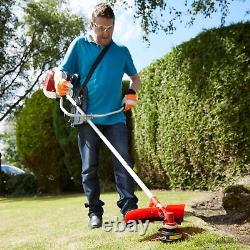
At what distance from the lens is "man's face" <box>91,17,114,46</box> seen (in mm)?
4305

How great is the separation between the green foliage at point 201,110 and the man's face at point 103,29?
4.70 m

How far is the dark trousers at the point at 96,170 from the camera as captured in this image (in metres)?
4.40

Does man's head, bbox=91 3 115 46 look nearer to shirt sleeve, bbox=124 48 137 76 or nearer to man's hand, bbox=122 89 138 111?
shirt sleeve, bbox=124 48 137 76

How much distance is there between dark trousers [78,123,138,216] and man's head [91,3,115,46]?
79cm

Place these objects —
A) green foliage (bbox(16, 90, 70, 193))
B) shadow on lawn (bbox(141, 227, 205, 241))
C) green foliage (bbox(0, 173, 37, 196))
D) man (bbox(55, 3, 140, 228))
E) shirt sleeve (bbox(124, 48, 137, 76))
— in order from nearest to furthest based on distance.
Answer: shadow on lawn (bbox(141, 227, 205, 241)), man (bbox(55, 3, 140, 228)), shirt sleeve (bbox(124, 48, 137, 76)), green foliage (bbox(16, 90, 70, 193)), green foliage (bbox(0, 173, 37, 196))

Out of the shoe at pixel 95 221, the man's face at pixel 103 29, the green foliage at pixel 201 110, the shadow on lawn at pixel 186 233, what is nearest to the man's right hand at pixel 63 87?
the man's face at pixel 103 29

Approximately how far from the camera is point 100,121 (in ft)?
14.7

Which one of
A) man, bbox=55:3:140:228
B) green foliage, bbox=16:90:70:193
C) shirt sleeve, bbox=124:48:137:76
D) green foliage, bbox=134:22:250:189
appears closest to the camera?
man, bbox=55:3:140:228

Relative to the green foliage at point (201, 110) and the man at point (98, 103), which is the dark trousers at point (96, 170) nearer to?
the man at point (98, 103)

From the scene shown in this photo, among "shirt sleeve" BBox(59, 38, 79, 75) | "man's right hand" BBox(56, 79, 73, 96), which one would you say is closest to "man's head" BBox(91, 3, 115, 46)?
"shirt sleeve" BBox(59, 38, 79, 75)

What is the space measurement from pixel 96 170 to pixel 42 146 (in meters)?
9.60

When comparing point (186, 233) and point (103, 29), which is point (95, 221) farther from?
point (103, 29)

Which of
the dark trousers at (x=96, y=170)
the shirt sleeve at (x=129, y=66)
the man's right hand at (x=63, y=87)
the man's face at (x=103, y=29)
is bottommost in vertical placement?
the dark trousers at (x=96, y=170)

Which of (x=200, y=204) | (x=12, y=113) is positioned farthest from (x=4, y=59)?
(x=200, y=204)
